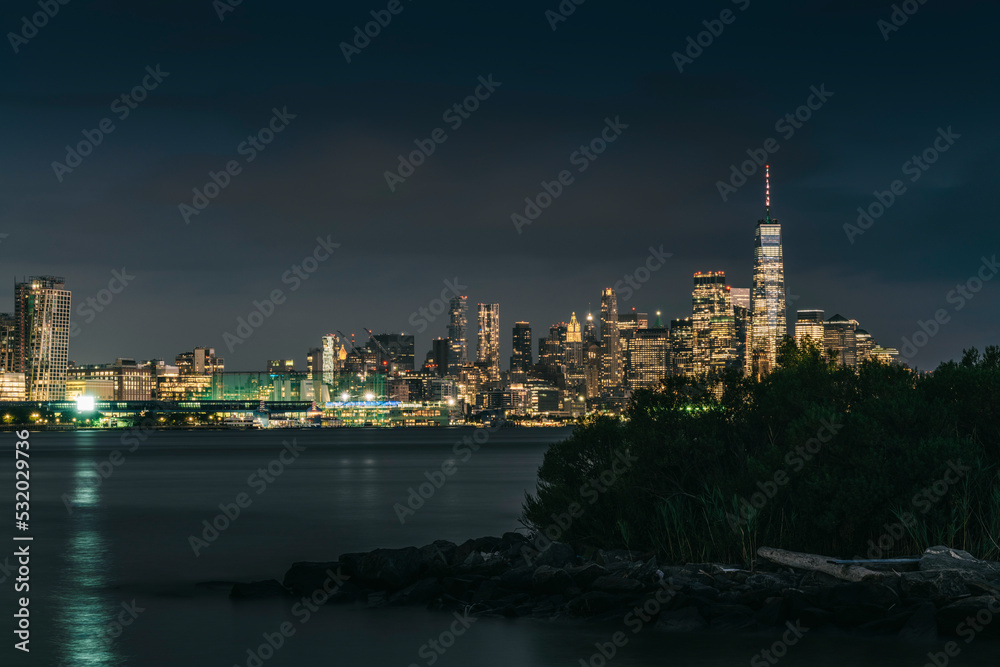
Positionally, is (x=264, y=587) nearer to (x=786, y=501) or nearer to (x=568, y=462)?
(x=568, y=462)


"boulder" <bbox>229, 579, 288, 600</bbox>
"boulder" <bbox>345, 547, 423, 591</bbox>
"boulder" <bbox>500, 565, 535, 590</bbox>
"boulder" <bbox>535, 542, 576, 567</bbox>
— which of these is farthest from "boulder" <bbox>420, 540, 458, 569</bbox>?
"boulder" <bbox>229, 579, 288, 600</bbox>

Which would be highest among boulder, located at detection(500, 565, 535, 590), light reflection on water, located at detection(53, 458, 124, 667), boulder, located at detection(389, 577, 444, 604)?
boulder, located at detection(500, 565, 535, 590)

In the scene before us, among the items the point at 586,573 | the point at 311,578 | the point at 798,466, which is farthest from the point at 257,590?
the point at 798,466

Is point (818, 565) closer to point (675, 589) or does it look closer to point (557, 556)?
point (675, 589)

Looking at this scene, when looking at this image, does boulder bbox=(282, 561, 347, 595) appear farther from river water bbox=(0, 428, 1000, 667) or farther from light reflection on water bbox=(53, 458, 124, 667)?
light reflection on water bbox=(53, 458, 124, 667)

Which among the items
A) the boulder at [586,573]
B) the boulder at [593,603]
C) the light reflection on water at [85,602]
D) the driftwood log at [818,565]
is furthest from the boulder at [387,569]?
the driftwood log at [818,565]
